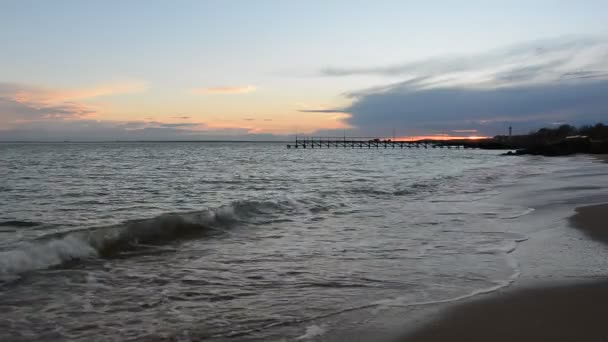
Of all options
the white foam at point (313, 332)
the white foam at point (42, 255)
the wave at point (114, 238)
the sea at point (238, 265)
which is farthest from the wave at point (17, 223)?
the white foam at point (313, 332)

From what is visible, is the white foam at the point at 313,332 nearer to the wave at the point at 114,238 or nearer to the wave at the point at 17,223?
the wave at the point at 114,238

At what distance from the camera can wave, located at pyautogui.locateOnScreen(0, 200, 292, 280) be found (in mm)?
7797

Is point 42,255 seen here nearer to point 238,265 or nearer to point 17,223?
point 238,265

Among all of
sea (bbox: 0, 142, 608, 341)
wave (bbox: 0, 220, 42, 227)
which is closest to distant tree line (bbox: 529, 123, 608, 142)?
sea (bbox: 0, 142, 608, 341)

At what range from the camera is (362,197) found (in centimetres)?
1809

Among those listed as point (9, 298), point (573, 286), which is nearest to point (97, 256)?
point (9, 298)

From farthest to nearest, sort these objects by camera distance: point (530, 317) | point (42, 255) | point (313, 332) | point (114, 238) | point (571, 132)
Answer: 1. point (571, 132)
2. point (114, 238)
3. point (42, 255)
4. point (530, 317)
5. point (313, 332)

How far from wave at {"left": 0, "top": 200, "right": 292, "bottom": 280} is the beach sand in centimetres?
603

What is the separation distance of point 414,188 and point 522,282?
15.6 metres

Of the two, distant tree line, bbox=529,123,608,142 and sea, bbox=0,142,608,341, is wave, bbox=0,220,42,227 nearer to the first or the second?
sea, bbox=0,142,608,341

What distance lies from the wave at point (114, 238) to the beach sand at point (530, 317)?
6.03 metres

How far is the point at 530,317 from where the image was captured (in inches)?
191

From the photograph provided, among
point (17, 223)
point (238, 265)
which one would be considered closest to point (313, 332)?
point (238, 265)

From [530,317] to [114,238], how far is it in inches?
303
